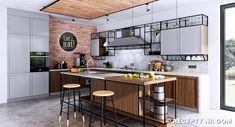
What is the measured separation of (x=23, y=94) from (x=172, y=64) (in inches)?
190

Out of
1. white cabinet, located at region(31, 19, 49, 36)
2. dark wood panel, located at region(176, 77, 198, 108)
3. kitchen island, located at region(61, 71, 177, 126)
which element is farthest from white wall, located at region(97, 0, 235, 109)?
white cabinet, located at region(31, 19, 49, 36)

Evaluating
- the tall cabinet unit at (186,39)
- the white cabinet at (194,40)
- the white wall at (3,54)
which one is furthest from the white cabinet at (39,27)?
the white cabinet at (194,40)

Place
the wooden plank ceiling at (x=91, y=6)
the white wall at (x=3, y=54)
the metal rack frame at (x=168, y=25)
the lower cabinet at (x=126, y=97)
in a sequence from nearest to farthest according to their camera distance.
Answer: the lower cabinet at (x=126, y=97)
the wooden plank ceiling at (x=91, y=6)
the metal rack frame at (x=168, y=25)
the white wall at (x=3, y=54)

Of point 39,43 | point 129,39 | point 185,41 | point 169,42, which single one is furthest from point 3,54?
point 185,41

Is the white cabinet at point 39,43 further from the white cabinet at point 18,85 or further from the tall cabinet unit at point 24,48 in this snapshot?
the white cabinet at point 18,85

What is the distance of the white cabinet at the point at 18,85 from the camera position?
533 cm

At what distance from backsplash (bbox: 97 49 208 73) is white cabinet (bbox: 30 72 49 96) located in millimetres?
2699

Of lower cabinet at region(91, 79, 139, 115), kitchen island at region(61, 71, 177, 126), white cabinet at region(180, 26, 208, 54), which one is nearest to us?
kitchen island at region(61, 71, 177, 126)

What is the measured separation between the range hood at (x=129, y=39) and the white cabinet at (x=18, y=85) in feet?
10.5

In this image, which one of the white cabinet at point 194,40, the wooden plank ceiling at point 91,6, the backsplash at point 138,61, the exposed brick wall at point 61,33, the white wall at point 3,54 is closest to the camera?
the wooden plank ceiling at point 91,6

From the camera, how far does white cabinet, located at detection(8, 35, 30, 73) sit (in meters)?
5.32

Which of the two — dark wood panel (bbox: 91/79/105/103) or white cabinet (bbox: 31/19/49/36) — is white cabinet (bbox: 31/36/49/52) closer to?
white cabinet (bbox: 31/19/49/36)

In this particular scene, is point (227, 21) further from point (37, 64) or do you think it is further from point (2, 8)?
point (2, 8)

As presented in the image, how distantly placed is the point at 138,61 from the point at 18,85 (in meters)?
4.08
